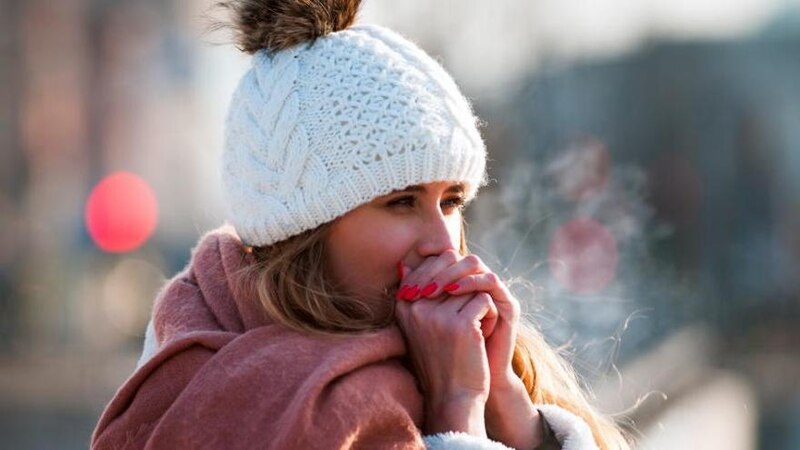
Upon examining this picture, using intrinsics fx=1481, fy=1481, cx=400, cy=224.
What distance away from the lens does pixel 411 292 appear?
8.32 feet

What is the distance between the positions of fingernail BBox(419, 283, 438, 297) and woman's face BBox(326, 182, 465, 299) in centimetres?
7

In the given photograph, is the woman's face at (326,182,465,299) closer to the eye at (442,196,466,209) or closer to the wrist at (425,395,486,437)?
the eye at (442,196,466,209)

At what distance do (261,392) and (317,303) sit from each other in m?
0.27

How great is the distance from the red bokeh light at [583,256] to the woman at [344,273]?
259cm

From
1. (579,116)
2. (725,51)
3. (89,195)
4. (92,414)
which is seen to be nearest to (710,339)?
(725,51)

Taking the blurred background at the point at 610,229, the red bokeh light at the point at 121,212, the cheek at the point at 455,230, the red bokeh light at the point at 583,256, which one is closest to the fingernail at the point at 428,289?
the cheek at the point at 455,230

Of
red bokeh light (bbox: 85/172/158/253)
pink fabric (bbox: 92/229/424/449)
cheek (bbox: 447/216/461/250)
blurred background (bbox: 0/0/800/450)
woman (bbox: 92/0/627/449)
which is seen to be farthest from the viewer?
red bokeh light (bbox: 85/172/158/253)

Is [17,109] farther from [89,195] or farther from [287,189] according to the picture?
[287,189]

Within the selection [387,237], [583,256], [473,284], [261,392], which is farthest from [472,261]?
[583,256]

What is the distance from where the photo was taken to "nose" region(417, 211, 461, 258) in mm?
2570

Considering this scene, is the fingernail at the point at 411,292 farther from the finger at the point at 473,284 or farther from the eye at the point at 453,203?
the eye at the point at 453,203

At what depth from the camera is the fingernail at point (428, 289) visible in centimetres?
252

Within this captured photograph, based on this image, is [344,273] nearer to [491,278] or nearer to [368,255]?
[368,255]

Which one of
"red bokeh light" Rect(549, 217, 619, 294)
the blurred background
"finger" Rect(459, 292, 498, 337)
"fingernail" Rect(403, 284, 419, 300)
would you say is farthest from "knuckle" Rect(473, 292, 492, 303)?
"red bokeh light" Rect(549, 217, 619, 294)
